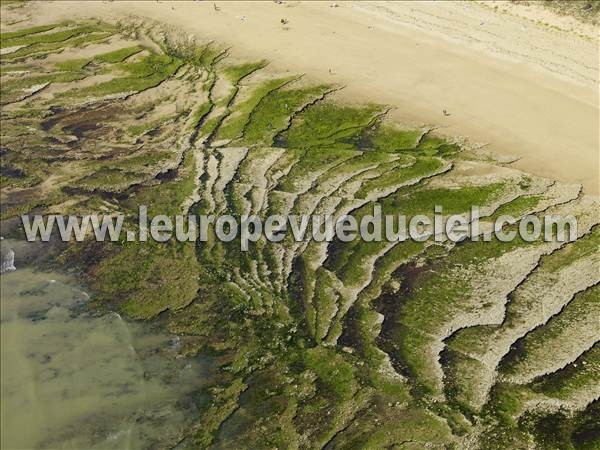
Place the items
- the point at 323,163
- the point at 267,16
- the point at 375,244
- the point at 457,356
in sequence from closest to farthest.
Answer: the point at 457,356 < the point at 375,244 < the point at 323,163 < the point at 267,16

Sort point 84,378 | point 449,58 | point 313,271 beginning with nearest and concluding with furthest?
point 84,378, point 313,271, point 449,58

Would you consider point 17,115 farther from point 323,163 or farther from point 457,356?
point 457,356

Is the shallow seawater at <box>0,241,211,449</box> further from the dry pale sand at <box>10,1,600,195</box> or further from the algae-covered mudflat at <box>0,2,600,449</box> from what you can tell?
the dry pale sand at <box>10,1,600,195</box>

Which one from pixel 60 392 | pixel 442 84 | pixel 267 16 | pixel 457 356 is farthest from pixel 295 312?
pixel 267 16

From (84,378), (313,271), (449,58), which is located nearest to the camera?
(84,378)

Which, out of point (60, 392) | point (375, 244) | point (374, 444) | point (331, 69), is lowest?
point (60, 392)

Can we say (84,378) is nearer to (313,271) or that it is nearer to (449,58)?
(313,271)

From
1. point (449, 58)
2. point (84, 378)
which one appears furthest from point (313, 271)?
point (449, 58)
